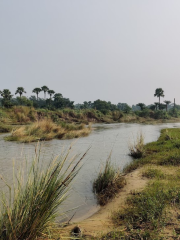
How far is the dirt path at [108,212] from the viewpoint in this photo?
3.34 meters

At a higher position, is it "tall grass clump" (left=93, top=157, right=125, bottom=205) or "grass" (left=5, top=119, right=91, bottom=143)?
"grass" (left=5, top=119, right=91, bottom=143)

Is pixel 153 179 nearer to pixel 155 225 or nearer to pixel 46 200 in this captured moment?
pixel 155 225

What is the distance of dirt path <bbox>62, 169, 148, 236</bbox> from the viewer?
334cm

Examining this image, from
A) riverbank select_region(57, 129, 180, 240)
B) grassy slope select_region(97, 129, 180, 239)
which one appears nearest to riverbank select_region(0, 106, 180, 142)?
riverbank select_region(57, 129, 180, 240)

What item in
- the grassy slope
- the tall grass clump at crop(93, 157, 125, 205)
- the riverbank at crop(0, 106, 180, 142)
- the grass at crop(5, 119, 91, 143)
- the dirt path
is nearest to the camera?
the grassy slope

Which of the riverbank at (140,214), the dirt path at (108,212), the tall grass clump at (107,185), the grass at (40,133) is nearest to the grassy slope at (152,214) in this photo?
the riverbank at (140,214)

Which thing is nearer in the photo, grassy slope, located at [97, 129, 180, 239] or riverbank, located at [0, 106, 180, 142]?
grassy slope, located at [97, 129, 180, 239]

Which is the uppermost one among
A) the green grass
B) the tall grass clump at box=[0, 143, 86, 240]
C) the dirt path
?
the tall grass clump at box=[0, 143, 86, 240]

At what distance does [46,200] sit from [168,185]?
→ 3456 mm

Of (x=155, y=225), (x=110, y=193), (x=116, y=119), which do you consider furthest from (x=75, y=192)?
(x=116, y=119)

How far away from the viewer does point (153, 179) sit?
19.3 ft

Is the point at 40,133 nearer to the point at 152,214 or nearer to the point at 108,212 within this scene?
the point at 108,212

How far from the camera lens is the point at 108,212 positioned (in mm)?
4168

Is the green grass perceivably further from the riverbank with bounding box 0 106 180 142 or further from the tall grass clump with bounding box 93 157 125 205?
the riverbank with bounding box 0 106 180 142
